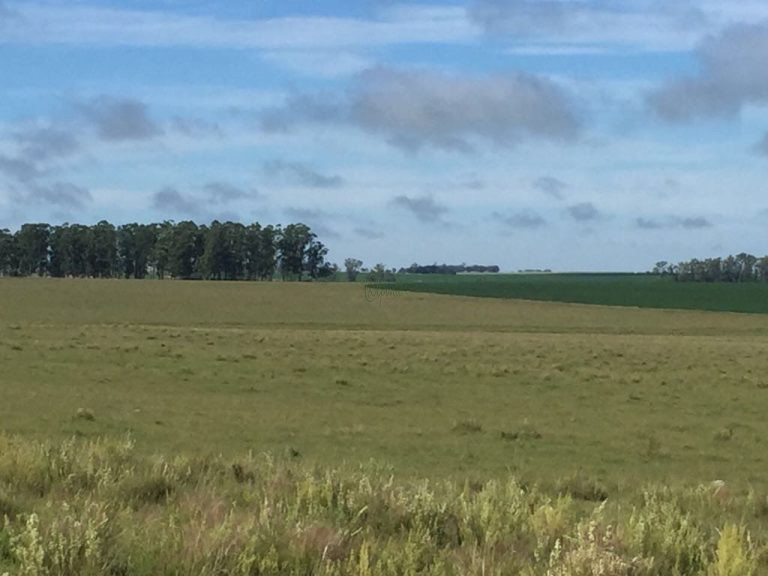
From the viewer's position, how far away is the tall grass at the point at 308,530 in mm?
6113

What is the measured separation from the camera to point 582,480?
12914mm

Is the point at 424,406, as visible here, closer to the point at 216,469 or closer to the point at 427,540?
the point at 216,469

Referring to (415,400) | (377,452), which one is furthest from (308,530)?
(415,400)

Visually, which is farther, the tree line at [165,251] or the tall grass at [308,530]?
the tree line at [165,251]

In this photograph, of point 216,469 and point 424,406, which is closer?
point 216,469

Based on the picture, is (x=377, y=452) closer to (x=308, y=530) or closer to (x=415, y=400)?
(x=415, y=400)

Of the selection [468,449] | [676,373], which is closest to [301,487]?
[468,449]

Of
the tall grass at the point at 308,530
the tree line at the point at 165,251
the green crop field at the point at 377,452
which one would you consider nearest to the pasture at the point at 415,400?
the green crop field at the point at 377,452

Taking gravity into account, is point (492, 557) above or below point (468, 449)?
above

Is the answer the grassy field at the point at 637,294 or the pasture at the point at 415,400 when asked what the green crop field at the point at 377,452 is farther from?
the grassy field at the point at 637,294

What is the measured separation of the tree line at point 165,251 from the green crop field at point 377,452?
96.1 m

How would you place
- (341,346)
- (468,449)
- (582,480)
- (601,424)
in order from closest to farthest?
(582,480), (468,449), (601,424), (341,346)

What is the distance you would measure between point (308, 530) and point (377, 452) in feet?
35.7

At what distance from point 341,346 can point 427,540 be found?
35.7m
